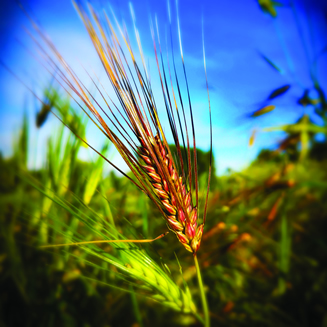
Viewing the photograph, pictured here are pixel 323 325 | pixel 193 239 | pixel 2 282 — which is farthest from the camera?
pixel 2 282

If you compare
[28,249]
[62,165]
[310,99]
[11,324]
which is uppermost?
[310,99]

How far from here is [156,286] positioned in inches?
9.3

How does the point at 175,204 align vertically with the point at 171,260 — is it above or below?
above

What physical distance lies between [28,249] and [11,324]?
0.54 ft

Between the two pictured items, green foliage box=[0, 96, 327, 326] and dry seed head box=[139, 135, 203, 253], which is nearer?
dry seed head box=[139, 135, 203, 253]

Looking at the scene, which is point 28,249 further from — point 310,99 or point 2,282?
point 310,99

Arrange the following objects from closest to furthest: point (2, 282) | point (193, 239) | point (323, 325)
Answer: point (193, 239), point (323, 325), point (2, 282)

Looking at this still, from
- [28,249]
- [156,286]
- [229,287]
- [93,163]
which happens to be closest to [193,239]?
[156,286]

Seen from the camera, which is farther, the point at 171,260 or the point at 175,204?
the point at 171,260

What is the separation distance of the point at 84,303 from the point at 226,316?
35 cm

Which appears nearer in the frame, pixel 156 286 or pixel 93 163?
pixel 156 286

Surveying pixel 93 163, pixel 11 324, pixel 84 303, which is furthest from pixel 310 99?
pixel 11 324

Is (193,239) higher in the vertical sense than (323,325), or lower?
higher

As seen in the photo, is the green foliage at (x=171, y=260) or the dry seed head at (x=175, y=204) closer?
the dry seed head at (x=175, y=204)
